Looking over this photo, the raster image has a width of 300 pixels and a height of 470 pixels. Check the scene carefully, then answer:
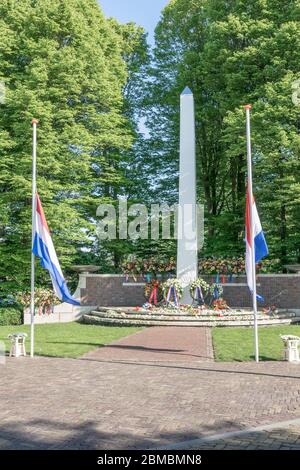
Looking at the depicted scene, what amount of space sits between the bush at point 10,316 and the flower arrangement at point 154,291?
23.3 feet

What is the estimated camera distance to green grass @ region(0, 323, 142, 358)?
1540 centimetres

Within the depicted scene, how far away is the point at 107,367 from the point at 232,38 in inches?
1037

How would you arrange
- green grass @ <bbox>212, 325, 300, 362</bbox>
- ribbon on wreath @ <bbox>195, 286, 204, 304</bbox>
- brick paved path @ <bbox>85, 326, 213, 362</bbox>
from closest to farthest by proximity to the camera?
1. green grass @ <bbox>212, 325, 300, 362</bbox>
2. brick paved path @ <bbox>85, 326, 213, 362</bbox>
3. ribbon on wreath @ <bbox>195, 286, 204, 304</bbox>

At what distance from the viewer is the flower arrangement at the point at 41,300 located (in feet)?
79.9

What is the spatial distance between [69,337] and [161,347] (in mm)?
4468

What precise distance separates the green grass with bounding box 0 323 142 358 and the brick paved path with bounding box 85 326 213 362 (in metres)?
0.63

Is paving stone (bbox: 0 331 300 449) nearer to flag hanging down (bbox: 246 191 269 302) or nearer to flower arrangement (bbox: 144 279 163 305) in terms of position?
flag hanging down (bbox: 246 191 269 302)

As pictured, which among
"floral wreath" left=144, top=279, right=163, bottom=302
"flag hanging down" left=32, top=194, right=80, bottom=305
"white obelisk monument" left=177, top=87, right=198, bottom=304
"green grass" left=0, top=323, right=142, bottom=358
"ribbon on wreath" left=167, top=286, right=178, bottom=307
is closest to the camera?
"flag hanging down" left=32, top=194, right=80, bottom=305

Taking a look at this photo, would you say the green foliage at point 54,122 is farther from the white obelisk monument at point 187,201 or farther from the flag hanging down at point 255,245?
the flag hanging down at point 255,245

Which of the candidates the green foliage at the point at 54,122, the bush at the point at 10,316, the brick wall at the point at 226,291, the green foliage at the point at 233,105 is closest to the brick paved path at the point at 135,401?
the bush at the point at 10,316

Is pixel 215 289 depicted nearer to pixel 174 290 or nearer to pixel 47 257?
pixel 174 290

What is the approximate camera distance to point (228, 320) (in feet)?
71.3

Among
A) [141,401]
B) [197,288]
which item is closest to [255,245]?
[141,401]

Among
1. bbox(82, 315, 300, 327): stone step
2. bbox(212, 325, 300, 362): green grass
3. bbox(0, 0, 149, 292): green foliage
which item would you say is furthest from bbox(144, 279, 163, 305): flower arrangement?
bbox(212, 325, 300, 362): green grass
